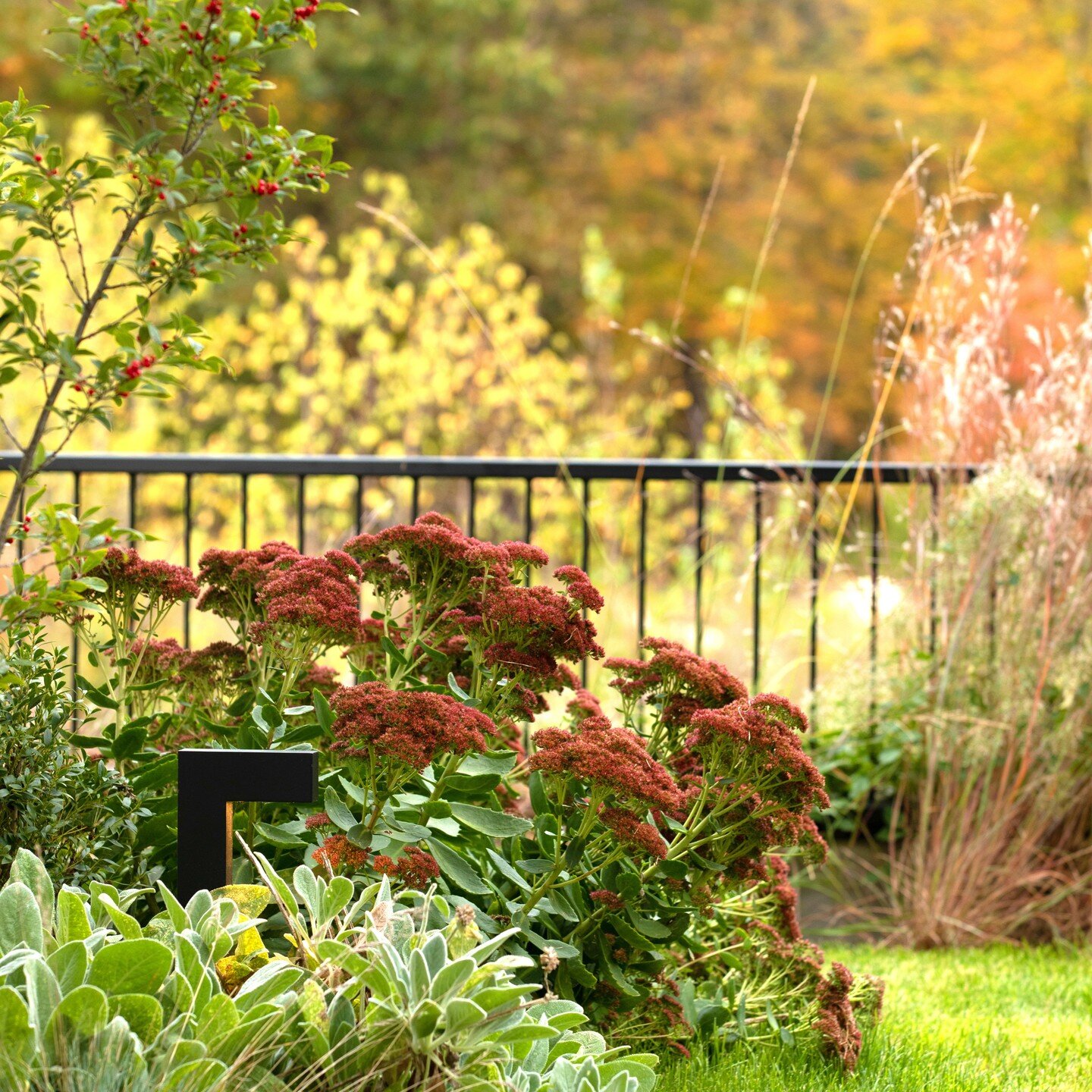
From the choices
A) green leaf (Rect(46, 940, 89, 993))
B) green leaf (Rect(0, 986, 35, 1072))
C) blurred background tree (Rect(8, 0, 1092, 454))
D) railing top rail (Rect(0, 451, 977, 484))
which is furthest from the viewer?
blurred background tree (Rect(8, 0, 1092, 454))

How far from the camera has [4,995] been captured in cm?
129

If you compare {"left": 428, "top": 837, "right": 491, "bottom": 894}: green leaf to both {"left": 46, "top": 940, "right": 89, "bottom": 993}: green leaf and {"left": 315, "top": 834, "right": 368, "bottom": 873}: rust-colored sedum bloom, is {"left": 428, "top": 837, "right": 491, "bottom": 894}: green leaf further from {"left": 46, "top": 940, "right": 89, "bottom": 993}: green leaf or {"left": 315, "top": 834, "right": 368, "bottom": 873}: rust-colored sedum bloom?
{"left": 46, "top": 940, "right": 89, "bottom": 993}: green leaf

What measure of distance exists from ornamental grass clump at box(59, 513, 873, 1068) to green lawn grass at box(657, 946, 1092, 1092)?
0.27ft

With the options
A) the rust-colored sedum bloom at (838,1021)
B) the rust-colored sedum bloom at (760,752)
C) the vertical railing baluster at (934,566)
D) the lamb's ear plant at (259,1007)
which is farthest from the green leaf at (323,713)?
the vertical railing baluster at (934,566)

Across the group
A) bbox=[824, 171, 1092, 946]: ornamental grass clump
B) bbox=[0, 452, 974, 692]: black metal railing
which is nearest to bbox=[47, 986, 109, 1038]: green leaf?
bbox=[0, 452, 974, 692]: black metal railing

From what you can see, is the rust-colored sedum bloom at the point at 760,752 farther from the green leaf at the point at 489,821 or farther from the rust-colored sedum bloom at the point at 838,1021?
the rust-colored sedum bloom at the point at 838,1021

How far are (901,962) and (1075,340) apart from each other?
7.18ft

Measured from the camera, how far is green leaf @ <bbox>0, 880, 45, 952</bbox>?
151cm

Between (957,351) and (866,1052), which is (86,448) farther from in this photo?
(866,1052)

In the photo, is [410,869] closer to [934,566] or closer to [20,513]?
[20,513]

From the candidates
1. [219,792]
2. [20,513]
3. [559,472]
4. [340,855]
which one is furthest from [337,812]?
[559,472]

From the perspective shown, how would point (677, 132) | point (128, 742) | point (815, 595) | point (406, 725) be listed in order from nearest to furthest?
point (406, 725) → point (128, 742) → point (815, 595) → point (677, 132)

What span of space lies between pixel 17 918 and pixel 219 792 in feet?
1.02

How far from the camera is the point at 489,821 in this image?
188cm
